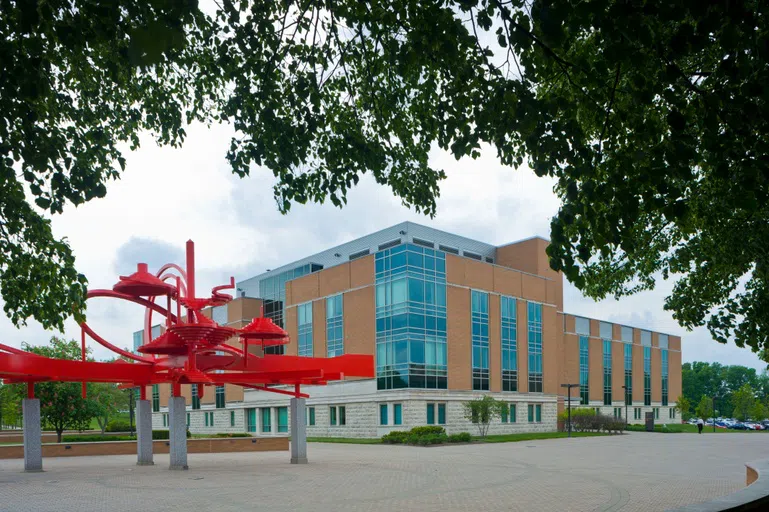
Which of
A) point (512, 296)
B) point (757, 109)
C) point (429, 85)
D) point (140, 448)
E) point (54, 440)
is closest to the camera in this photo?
point (757, 109)

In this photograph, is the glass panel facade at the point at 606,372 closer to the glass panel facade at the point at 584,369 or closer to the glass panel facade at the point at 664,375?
the glass panel facade at the point at 584,369

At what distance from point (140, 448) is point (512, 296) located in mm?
36772

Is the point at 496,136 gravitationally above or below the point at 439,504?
above

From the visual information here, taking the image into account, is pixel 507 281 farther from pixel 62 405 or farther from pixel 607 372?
pixel 62 405

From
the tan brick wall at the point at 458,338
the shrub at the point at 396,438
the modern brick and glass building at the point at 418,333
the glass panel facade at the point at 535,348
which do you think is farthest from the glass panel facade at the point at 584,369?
the shrub at the point at 396,438

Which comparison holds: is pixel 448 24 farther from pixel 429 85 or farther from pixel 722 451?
pixel 722 451

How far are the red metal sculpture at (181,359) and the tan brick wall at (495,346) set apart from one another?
2844 centimetres

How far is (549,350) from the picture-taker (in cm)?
6047

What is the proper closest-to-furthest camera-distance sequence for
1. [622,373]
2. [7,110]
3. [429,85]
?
[7,110] < [429,85] < [622,373]

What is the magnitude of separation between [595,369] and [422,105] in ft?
230

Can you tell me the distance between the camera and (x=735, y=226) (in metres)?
13.3

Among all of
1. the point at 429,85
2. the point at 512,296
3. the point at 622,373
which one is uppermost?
the point at 429,85

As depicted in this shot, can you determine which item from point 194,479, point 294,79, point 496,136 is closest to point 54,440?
point 194,479

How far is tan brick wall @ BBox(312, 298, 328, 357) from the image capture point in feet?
186
